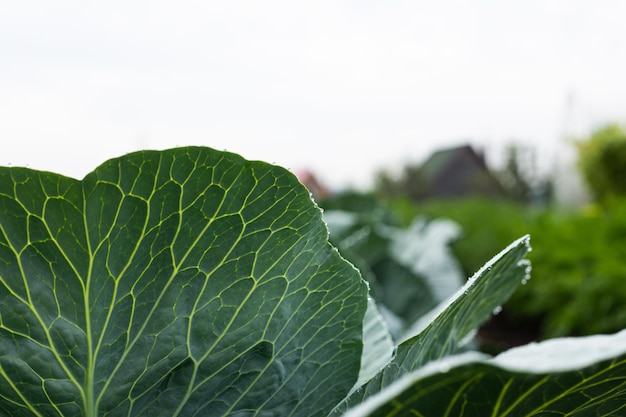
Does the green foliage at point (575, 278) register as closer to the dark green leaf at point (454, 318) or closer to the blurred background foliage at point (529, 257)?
the blurred background foliage at point (529, 257)

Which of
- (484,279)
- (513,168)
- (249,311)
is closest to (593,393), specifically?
(484,279)

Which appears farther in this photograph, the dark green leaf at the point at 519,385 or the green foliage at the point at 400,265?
the green foliage at the point at 400,265

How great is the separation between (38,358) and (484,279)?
31 centimetres

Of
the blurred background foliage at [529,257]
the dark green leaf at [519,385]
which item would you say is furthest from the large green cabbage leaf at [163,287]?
the blurred background foliage at [529,257]

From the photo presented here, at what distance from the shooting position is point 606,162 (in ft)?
29.3

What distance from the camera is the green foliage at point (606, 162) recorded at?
875cm

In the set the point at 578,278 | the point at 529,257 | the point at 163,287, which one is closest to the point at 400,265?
the point at 578,278

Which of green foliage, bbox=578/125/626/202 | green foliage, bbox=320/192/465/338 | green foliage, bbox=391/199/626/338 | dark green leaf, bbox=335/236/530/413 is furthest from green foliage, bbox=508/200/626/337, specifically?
green foliage, bbox=578/125/626/202

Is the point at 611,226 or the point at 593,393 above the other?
the point at 593,393

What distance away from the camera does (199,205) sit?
17.0 inches

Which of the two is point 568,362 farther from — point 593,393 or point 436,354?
point 436,354

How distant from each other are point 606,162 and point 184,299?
942 centimetres

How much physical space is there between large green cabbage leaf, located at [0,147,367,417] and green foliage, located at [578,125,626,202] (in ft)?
29.2

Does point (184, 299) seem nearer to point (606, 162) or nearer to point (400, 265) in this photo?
point (400, 265)
